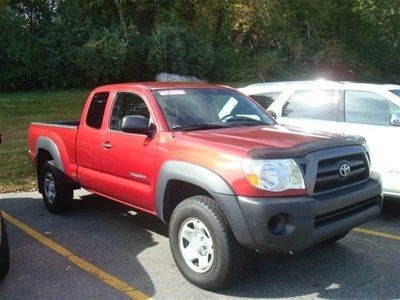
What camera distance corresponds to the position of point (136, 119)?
500 cm

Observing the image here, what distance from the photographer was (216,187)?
13.8 feet

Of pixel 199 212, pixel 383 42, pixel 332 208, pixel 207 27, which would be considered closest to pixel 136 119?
pixel 199 212

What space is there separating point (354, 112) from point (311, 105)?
26.5 inches

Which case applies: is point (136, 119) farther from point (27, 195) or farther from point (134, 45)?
point (134, 45)

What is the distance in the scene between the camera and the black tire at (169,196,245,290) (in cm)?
417

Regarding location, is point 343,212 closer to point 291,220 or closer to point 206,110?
point 291,220

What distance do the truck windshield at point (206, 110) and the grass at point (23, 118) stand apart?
434cm

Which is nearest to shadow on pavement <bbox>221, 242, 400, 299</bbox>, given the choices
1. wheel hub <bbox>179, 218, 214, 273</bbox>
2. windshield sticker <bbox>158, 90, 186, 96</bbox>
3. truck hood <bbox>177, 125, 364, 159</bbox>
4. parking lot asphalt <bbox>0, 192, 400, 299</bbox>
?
parking lot asphalt <bbox>0, 192, 400, 299</bbox>

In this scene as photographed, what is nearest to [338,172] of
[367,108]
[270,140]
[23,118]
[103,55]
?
[270,140]

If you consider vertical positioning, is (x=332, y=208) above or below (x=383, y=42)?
below

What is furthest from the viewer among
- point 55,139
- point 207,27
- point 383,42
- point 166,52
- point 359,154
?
point 383,42

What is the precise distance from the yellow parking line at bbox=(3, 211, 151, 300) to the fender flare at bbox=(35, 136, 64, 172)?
2.81 feet

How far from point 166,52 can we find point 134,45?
1.32m

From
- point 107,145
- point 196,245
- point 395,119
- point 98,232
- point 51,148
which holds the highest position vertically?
point 395,119
